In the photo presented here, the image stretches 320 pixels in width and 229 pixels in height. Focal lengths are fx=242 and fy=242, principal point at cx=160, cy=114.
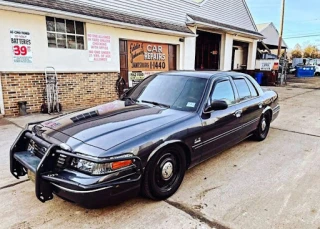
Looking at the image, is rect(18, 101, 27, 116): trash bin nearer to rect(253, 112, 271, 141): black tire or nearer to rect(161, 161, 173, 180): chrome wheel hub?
rect(161, 161, 173, 180): chrome wheel hub

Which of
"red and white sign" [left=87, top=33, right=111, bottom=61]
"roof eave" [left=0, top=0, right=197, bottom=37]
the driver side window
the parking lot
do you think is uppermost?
"roof eave" [left=0, top=0, right=197, bottom=37]

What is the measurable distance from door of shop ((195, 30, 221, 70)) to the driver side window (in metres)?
11.8

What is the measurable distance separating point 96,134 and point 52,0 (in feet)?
20.7

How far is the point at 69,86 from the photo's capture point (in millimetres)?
7816

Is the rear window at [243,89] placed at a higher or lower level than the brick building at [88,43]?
lower

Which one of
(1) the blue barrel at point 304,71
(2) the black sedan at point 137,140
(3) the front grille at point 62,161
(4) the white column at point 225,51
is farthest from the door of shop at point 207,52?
(1) the blue barrel at point 304,71

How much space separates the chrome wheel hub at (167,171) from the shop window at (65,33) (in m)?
6.24

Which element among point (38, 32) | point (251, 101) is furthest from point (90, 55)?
point (251, 101)

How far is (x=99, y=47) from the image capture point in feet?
27.6

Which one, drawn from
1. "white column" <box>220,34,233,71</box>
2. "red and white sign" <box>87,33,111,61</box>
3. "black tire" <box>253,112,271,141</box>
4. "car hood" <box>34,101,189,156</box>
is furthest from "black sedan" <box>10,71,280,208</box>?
"white column" <box>220,34,233,71</box>

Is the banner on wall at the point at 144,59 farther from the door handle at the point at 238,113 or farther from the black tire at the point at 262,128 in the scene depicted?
the door handle at the point at 238,113

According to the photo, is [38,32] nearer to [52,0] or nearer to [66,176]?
[52,0]

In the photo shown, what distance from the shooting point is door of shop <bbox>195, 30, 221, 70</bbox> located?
50.3 feet

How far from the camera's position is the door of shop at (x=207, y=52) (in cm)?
1535
